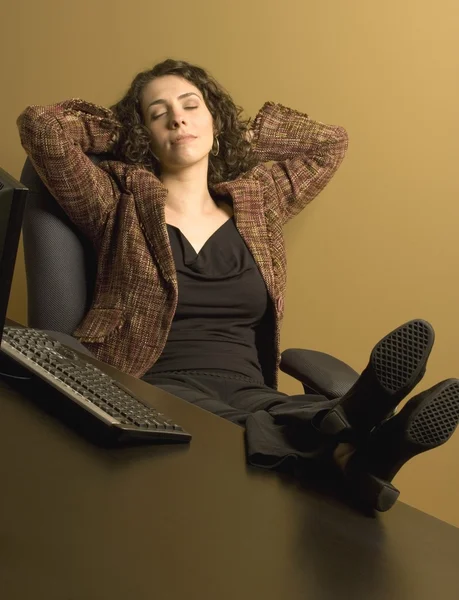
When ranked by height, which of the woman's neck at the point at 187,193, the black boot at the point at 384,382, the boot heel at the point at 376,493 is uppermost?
the woman's neck at the point at 187,193

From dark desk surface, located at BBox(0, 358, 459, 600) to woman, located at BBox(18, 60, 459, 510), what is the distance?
2.07ft

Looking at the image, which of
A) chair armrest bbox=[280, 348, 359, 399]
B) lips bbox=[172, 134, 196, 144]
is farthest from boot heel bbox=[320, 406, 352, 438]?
lips bbox=[172, 134, 196, 144]

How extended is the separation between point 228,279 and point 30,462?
1.29 metres

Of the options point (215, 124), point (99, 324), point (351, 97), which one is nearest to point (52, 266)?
point (99, 324)

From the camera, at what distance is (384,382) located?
91 centimetres

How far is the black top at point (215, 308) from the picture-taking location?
1896mm

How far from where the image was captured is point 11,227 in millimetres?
604

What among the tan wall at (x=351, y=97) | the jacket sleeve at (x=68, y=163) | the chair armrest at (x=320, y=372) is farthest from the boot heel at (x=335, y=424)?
the tan wall at (x=351, y=97)

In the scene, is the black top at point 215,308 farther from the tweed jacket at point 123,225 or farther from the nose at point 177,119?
the nose at point 177,119

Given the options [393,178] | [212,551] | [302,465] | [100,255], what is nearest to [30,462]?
[212,551]

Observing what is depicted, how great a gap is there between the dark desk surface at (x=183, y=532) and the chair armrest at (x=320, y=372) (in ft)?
2.38

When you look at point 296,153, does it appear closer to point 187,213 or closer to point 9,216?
point 187,213

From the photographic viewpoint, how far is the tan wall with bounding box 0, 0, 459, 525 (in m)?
2.27

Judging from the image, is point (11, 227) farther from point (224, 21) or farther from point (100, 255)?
point (224, 21)
